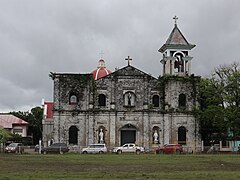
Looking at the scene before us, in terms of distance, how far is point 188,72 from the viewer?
6038 centimetres

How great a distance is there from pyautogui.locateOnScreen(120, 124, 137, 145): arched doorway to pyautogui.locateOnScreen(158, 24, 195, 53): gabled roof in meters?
11.0

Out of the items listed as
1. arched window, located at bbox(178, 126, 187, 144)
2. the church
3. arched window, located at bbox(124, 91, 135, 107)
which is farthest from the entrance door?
arched window, located at bbox(178, 126, 187, 144)

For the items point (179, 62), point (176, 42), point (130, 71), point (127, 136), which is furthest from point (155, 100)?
point (176, 42)

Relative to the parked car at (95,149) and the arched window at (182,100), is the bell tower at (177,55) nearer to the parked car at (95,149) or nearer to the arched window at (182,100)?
the arched window at (182,100)

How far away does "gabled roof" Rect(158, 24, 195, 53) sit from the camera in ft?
197

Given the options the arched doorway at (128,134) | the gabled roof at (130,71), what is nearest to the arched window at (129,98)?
the gabled roof at (130,71)

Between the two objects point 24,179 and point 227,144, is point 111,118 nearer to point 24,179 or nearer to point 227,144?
point 227,144

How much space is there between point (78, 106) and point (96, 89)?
294 cm

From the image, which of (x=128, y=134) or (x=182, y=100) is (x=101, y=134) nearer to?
(x=128, y=134)

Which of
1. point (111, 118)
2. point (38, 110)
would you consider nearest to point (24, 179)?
point (111, 118)

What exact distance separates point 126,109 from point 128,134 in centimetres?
295

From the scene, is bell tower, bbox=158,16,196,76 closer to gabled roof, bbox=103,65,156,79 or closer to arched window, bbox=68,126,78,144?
gabled roof, bbox=103,65,156,79

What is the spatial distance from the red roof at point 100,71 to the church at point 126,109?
46.0ft

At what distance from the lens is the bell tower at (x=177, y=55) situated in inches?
2362
